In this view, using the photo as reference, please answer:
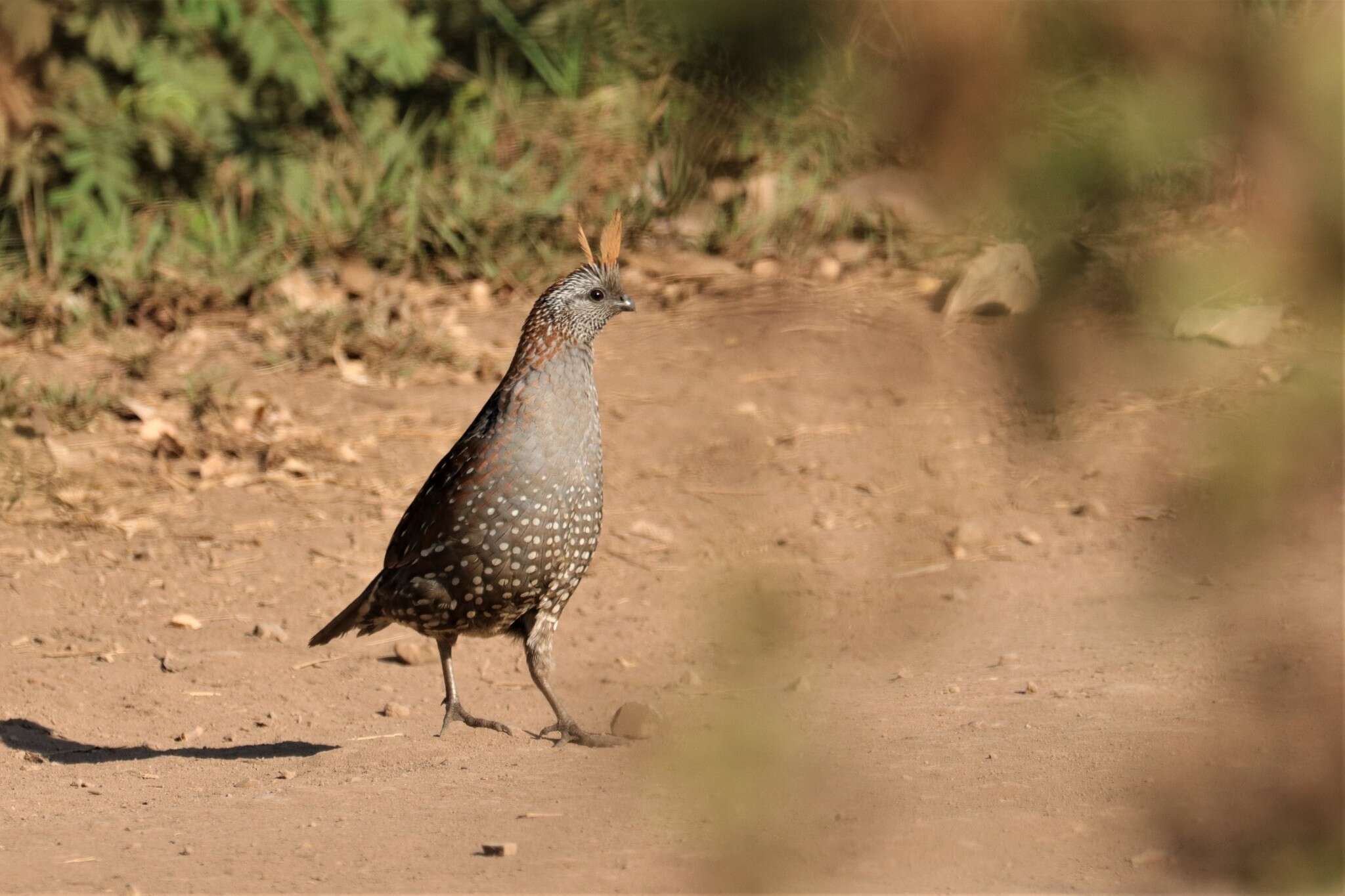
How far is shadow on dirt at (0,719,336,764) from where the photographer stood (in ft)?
16.3

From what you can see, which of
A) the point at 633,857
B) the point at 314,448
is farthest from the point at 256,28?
the point at 633,857

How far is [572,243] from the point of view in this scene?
902 centimetres

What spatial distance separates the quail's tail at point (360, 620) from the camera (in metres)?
5.22

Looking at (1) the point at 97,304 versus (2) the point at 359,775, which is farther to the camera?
(1) the point at 97,304

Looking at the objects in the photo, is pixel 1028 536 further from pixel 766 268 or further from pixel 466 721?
pixel 766 268

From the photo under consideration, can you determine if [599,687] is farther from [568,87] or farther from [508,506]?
[568,87]

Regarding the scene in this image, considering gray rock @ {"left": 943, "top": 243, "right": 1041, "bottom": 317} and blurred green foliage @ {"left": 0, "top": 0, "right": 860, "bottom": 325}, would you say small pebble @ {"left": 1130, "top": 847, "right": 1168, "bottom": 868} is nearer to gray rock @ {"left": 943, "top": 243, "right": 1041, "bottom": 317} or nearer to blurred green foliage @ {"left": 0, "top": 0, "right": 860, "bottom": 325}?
gray rock @ {"left": 943, "top": 243, "right": 1041, "bottom": 317}

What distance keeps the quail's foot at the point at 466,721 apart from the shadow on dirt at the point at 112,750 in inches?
14.0

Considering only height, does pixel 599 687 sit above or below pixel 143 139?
below

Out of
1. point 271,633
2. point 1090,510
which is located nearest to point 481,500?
point 271,633

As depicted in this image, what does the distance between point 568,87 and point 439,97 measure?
849cm

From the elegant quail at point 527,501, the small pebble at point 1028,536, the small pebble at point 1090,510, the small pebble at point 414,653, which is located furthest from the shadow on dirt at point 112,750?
the small pebble at point 1028,536

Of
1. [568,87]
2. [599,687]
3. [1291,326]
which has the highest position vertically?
[568,87]

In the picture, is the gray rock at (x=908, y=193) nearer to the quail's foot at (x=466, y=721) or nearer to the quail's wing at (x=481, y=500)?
the quail's wing at (x=481, y=500)
